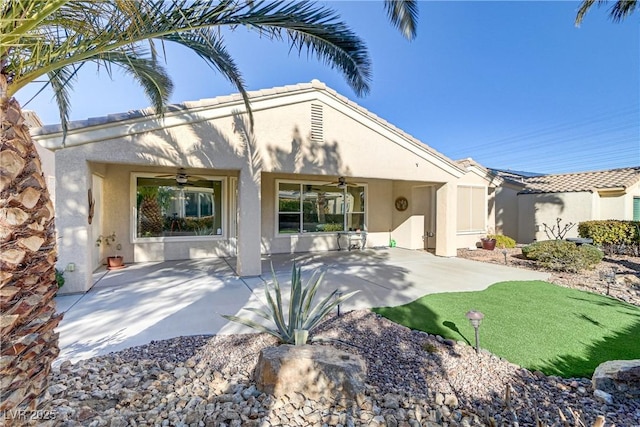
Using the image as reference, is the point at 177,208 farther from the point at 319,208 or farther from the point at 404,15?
the point at 404,15

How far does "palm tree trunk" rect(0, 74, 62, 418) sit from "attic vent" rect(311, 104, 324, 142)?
25.8ft

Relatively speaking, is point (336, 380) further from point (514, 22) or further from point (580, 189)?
point (580, 189)

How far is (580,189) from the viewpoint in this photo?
54.7ft

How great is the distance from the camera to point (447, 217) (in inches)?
496

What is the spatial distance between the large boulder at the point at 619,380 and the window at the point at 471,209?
1242 cm

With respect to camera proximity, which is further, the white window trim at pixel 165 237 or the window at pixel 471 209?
the window at pixel 471 209

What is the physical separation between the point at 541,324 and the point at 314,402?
4988 mm

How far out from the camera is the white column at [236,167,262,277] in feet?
28.1

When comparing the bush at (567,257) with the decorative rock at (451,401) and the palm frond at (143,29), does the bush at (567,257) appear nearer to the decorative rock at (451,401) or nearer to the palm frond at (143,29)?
the decorative rock at (451,401)

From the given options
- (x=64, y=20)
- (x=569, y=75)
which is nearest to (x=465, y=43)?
(x=569, y=75)

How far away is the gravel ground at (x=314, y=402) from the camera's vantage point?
10.0 ft

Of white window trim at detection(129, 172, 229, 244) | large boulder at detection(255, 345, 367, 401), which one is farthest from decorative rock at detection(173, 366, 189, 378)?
white window trim at detection(129, 172, 229, 244)

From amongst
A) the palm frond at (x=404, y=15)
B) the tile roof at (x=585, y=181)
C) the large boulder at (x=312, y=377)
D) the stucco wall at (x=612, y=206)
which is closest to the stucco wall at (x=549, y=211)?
the tile roof at (x=585, y=181)

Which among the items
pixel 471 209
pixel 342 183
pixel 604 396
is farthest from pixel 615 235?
pixel 604 396
